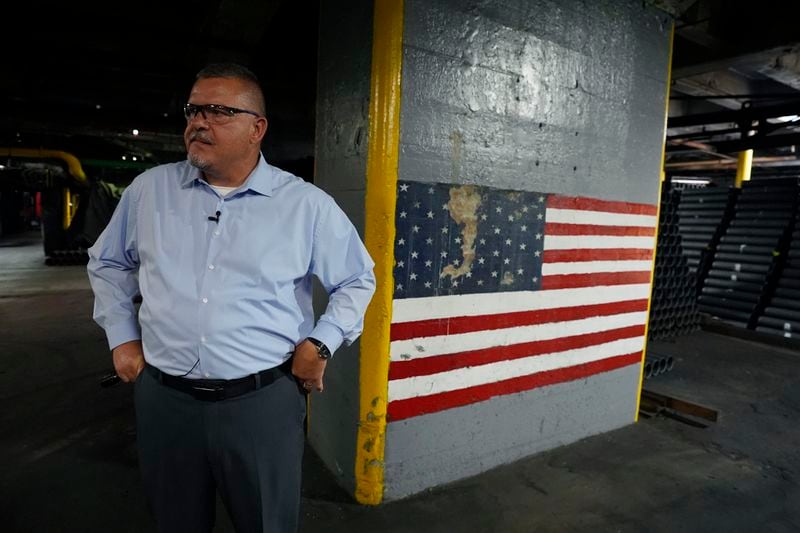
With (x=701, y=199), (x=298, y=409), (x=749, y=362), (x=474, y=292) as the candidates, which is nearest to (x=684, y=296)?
(x=749, y=362)

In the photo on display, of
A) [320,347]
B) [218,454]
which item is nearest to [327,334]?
[320,347]

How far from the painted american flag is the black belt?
1031 mm

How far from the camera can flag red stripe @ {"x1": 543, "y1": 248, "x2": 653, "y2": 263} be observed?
3254 millimetres

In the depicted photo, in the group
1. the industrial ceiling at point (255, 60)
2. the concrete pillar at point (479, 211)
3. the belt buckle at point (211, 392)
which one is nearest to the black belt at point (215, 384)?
the belt buckle at point (211, 392)

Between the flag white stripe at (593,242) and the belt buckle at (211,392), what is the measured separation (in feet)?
7.66

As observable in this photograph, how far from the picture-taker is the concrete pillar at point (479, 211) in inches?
100

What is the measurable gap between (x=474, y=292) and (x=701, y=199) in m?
9.82

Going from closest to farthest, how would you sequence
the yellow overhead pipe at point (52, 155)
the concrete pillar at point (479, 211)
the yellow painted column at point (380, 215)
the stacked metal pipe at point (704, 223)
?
the yellow painted column at point (380, 215) < the concrete pillar at point (479, 211) < the stacked metal pipe at point (704, 223) < the yellow overhead pipe at point (52, 155)

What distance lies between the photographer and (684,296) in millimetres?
7492

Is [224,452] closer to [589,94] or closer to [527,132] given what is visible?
A: [527,132]

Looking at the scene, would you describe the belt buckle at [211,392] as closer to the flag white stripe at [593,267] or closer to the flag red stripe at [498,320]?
the flag red stripe at [498,320]

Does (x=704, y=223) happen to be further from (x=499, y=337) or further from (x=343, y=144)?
(x=343, y=144)

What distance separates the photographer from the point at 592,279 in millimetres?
3520

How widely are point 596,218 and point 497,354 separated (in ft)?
4.35
